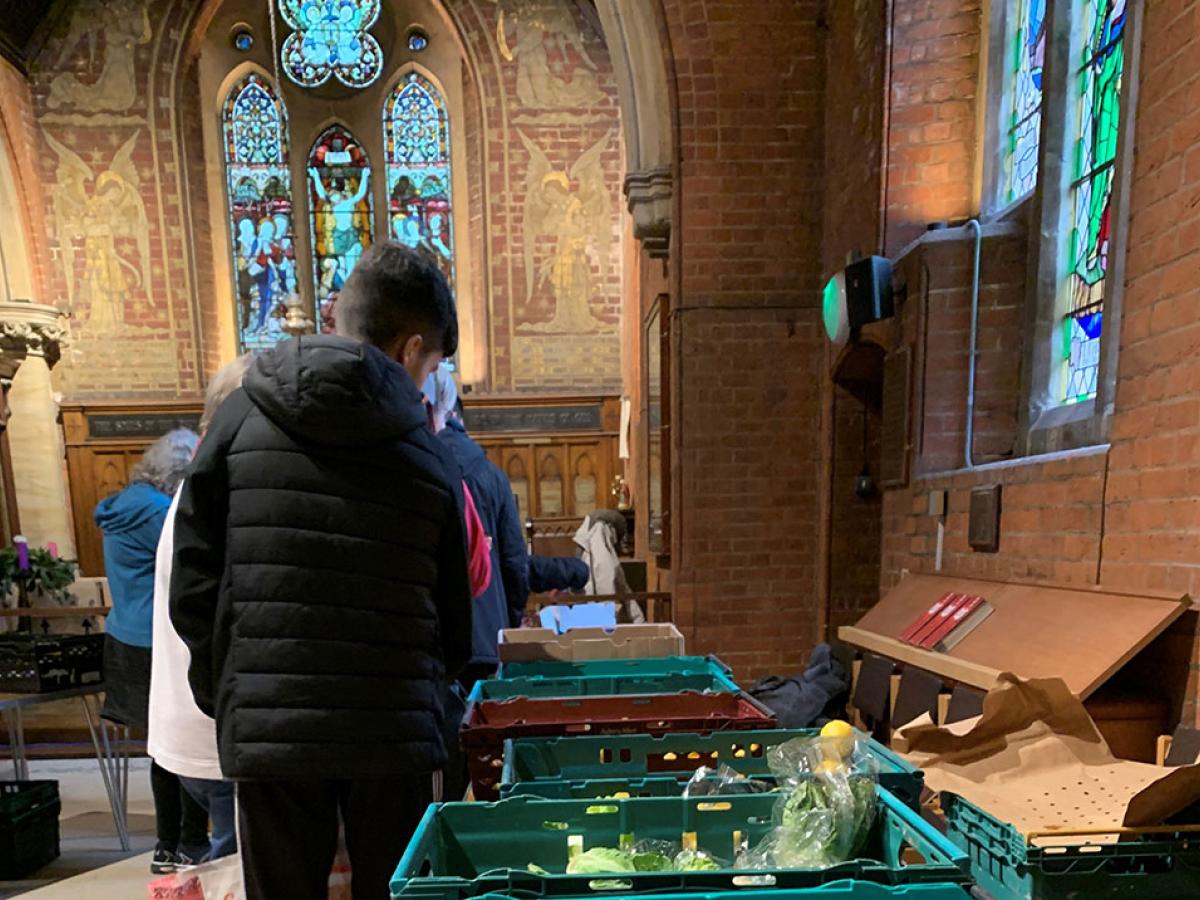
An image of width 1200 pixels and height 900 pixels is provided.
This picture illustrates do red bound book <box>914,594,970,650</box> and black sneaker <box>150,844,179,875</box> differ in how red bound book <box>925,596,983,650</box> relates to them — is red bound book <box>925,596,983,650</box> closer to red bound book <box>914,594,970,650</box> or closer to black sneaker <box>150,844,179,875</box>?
red bound book <box>914,594,970,650</box>

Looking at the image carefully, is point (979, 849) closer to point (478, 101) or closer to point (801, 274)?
point (801, 274)

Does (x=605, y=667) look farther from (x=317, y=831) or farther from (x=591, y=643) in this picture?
(x=317, y=831)

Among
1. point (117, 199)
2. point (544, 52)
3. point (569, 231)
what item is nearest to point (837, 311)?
point (569, 231)

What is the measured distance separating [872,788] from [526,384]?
7962 millimetres

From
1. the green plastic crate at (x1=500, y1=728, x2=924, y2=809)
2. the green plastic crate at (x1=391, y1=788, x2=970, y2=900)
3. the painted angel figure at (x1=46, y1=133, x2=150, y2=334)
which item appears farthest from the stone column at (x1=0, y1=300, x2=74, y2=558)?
the green plastic crate at (x1=391, y1=788, x2=970, y2=900)

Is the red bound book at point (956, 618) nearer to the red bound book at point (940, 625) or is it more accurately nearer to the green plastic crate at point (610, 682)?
the red bound book at point (940, 625)

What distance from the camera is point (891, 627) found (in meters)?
2.75

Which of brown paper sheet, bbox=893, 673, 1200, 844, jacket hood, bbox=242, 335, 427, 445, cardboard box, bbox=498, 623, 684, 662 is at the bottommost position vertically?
cardboard box, bbox=498, 623, 684, 662

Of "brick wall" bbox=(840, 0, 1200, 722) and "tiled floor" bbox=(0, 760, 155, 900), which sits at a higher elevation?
"brick wall" bbox=(840, 0, 1200, 722)

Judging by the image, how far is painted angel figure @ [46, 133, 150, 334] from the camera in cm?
850

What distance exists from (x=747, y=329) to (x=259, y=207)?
26.3ft

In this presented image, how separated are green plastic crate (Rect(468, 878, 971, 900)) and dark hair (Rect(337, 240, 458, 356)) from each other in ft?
3.54

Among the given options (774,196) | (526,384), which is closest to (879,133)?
(774,196)

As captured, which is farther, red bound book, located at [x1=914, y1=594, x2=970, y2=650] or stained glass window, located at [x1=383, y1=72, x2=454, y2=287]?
stained glass window, located at [x1=383, y1=72, x2=454, y2=287]
